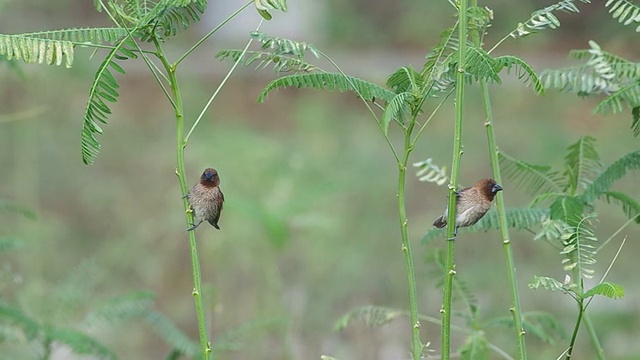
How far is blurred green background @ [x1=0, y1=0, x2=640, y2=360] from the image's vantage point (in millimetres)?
5082

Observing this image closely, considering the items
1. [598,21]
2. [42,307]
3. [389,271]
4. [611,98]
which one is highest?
[598,21]

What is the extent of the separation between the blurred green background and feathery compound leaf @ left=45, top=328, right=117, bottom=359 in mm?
466

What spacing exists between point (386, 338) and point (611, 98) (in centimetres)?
298

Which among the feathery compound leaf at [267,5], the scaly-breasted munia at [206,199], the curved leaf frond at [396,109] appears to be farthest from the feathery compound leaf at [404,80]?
the scaly-breasted munia at [206,199]

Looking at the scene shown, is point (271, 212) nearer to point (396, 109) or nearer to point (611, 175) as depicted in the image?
point (611, 175)

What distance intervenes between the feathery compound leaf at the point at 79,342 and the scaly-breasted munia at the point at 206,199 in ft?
3.27

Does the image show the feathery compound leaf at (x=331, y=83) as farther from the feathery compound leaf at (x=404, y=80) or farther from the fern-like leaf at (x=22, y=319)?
the fern-like leaf at (x=22, y=319)

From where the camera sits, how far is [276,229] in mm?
4211

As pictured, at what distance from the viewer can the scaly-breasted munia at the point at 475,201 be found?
214cm

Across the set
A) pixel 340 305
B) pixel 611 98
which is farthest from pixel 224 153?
pixel 611 98

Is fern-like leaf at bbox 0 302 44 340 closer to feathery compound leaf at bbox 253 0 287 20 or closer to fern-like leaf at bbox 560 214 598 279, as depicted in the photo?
feathery compound leaf at bbox 253 0 287 20

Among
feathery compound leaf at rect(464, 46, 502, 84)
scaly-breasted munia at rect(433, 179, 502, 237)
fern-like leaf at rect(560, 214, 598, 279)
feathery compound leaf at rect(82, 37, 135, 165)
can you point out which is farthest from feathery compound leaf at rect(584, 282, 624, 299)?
feathery compound leaf at rect(82, 37, 135, 165)

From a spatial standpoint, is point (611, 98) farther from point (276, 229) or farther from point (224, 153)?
point (224, 153)

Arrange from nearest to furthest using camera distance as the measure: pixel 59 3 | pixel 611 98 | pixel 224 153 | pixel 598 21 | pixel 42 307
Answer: pixel 611 98 < pixel 42 307 < pixel 224 153 < pixel 598 21 < pixel 59 3
